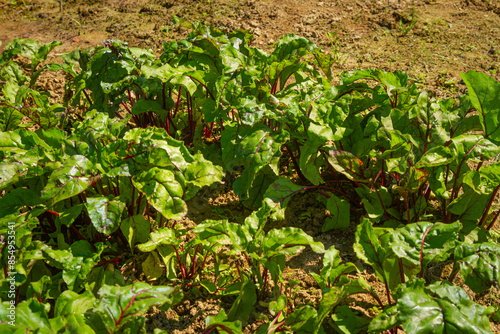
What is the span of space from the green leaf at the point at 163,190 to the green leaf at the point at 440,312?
1225 mm

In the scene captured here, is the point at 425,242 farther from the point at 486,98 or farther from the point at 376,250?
the point at 486,98

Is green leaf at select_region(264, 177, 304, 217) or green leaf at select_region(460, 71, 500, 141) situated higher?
green leaf at select_region(460, 71, 500, 141)

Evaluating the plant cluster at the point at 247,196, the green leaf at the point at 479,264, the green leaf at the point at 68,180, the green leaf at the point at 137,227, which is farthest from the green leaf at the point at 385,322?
the green leaf at the point at 68,180

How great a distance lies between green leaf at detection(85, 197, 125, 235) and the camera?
2285 millimetres

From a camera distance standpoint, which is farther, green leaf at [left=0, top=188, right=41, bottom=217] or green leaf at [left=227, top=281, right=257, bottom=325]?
green leaf at [left=0, top=188, right=41, bottom=217]

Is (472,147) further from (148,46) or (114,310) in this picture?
(148,46)

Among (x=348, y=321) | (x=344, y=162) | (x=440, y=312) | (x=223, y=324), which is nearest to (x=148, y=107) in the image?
(x=344, y=162)

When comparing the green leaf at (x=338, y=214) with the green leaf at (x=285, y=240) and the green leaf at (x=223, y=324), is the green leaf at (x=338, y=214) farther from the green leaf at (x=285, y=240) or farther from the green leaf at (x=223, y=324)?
the green leaf at (x=223, y=324)

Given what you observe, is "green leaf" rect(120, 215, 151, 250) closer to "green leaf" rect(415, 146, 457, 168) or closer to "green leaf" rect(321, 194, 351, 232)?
"green leaf" rect(321, 194, 351, 232)

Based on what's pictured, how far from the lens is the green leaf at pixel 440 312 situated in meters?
1.76

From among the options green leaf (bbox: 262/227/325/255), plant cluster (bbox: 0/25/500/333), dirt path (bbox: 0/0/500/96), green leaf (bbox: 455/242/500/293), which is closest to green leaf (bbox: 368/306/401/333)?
plant cluster (bbox: 0/25/500/333)

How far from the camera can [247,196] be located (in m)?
2.84

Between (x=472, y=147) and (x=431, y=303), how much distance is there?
102 cm

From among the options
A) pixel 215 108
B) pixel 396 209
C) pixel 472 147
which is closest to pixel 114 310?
pixel 215 108
